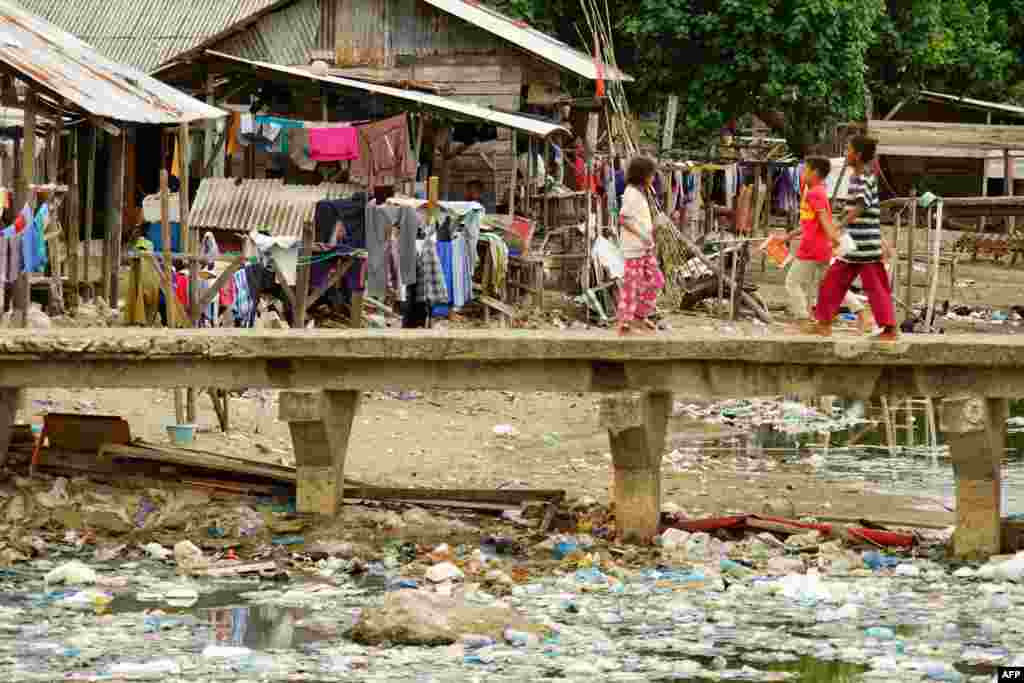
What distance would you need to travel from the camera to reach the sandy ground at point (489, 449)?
43.6ft

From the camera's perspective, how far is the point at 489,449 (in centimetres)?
1517

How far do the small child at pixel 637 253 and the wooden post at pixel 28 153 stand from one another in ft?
20.7

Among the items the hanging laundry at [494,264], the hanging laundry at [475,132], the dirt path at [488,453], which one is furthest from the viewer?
the hanging laundry at [475,132]

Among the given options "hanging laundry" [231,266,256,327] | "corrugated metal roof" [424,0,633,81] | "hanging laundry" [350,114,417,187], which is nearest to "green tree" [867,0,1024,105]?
"corrugated metal roof" [424,0,633,81]

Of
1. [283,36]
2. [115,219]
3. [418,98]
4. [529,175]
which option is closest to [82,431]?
[115,219]

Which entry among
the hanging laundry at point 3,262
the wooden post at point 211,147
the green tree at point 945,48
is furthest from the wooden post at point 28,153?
the green tree at point 945,48

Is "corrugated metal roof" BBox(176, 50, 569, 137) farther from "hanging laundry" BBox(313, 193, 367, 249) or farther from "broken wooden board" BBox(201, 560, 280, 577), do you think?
"broken wooden board" BBox(201, 560, 280, 577)

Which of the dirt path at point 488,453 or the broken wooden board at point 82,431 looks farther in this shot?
the dirt path at point 488,453

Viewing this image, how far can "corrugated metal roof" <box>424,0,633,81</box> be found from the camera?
2416 centimetres

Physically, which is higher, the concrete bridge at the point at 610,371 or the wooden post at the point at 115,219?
the wooden post at the point at 115,219

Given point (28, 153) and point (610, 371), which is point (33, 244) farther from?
point (610, 371)

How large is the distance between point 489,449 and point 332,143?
6991 mm

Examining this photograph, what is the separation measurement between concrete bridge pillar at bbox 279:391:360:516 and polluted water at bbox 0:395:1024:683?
0.57 meters

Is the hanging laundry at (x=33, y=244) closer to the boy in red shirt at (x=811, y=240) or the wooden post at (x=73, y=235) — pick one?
the wooden post at (x=73, y=235)
